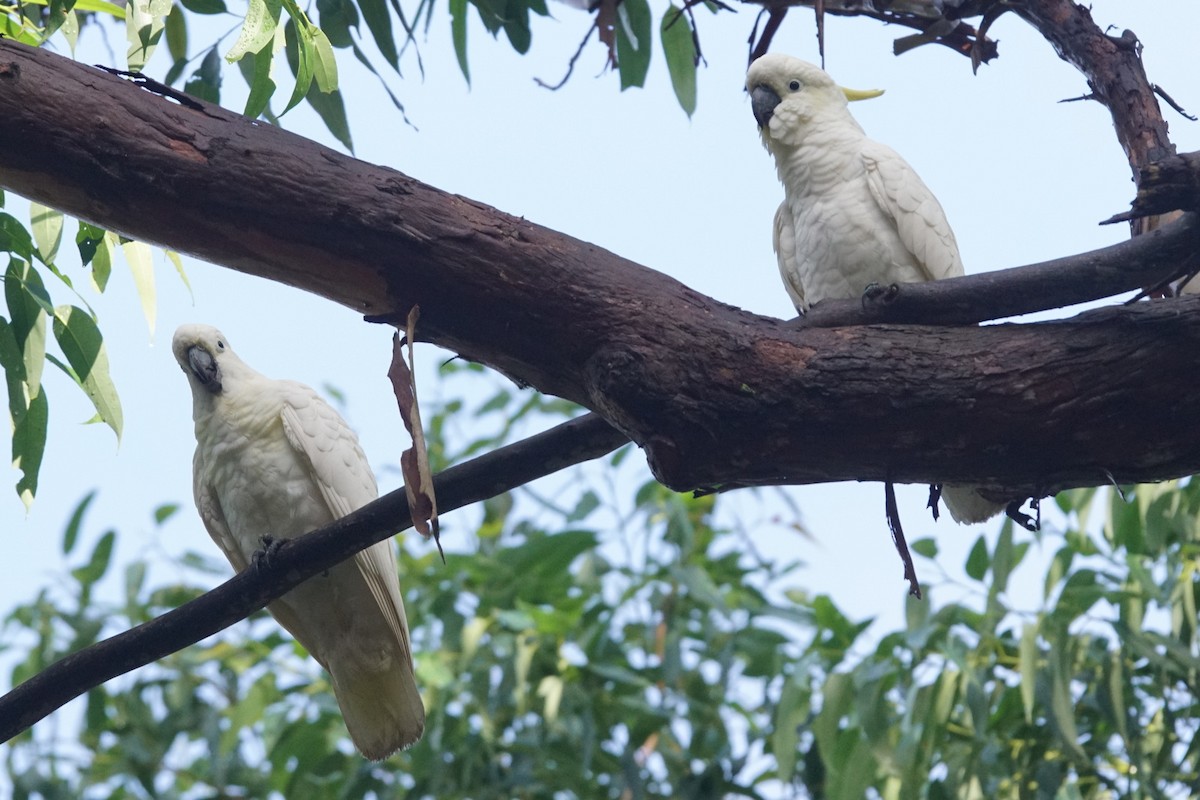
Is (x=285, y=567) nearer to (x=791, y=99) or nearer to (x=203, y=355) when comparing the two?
(x=203, y=355)

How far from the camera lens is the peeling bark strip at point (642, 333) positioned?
50.9 inches

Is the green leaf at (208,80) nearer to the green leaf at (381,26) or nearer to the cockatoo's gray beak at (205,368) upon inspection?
the green leaf at (381,26)

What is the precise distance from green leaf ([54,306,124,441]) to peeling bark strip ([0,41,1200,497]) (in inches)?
13.2

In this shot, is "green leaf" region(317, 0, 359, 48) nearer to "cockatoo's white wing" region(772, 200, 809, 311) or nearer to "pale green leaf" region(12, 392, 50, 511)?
"pale green leaf" region(12, 392, 50, 511)

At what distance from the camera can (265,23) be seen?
143 centimetres

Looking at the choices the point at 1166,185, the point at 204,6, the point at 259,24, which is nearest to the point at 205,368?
the point at 204,6

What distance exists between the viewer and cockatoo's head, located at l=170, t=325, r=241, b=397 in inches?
99.8

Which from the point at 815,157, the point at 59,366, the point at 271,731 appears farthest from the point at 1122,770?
the point at 59,366

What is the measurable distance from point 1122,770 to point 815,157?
1.44 metres

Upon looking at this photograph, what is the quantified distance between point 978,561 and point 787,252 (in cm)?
75

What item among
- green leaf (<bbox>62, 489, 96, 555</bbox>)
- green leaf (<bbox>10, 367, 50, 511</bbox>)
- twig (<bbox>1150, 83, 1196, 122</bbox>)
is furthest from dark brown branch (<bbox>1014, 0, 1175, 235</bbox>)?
green leaf (<bbox>62, 489, 96, 555</bbox>)

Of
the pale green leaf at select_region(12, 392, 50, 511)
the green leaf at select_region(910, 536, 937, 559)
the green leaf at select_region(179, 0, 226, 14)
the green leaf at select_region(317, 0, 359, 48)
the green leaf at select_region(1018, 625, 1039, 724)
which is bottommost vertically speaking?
the green leaf at select_region(1018, 625, 1039, 724)

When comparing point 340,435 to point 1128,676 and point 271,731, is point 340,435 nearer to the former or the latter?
point 271,731

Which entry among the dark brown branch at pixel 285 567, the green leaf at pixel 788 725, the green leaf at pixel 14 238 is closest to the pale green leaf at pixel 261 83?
the green leaf at pixel 14 238
